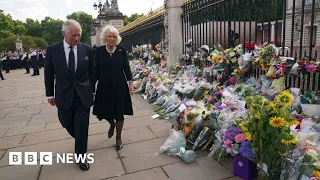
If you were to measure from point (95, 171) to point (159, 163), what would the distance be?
0.80m

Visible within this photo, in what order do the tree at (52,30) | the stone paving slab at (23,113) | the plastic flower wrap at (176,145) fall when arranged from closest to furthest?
1. the plastic flower wrap at (176,145)
2. the stone paving slab at (23,113)
3. the tree at (52,30)

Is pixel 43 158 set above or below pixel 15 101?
below

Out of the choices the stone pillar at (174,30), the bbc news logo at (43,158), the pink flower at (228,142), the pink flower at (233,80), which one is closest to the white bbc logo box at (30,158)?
the bbc news logo at (43,158)

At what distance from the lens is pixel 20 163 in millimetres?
3666

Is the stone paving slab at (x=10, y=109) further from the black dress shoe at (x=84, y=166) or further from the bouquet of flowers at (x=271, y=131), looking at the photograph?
the bouquet of flowers at (x=271, y=131)

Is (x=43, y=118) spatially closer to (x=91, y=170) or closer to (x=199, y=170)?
(x=91, y=170)

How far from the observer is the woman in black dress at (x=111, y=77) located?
370 centimetres

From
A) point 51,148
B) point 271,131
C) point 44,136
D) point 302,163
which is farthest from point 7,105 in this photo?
point 302,163

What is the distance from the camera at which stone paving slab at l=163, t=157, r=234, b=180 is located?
10.0 ft

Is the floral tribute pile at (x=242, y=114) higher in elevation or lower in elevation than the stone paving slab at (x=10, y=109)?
higher

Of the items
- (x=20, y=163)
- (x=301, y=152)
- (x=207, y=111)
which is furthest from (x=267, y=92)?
(x=20, y=163)

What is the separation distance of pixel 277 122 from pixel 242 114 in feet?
2.94

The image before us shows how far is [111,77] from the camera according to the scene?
12.2 feet

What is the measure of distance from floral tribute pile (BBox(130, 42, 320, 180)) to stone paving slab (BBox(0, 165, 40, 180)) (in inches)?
65.1
